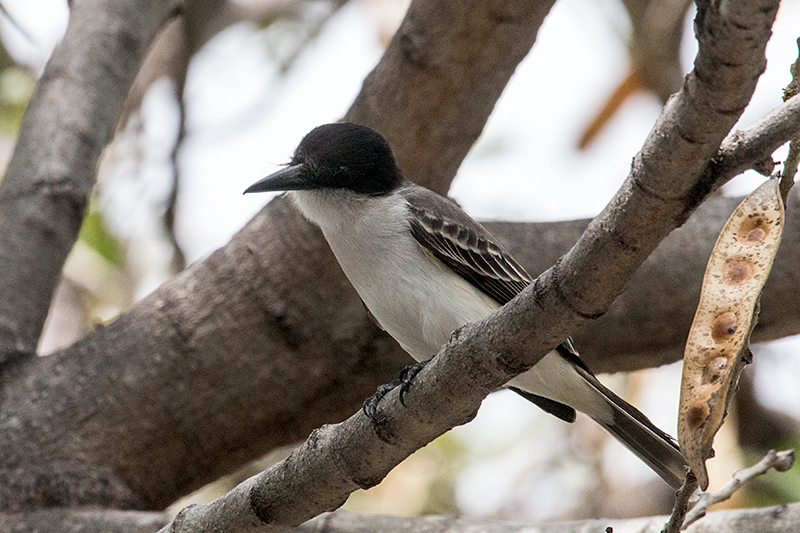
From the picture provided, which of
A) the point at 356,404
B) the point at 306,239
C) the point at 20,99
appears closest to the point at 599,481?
the point at 356,404

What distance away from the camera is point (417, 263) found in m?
3.82

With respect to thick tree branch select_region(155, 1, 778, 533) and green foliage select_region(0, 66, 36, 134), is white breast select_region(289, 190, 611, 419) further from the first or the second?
green foliage select_region(0, 66, 36, 134)

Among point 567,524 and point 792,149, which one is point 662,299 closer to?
point 567,524

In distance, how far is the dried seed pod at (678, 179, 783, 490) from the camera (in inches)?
75.9

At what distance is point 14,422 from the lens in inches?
173

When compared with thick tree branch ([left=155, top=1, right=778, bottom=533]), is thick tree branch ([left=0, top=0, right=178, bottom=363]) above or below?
above

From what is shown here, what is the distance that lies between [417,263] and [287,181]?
790 mm

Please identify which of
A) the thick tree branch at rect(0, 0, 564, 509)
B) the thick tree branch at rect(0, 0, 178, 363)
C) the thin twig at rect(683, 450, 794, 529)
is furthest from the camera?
the thick tree branch at rect(0, 0, 178, 363)

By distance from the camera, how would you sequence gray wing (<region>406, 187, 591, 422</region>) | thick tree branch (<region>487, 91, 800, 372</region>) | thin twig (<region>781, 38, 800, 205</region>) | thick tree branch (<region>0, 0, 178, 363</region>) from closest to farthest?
thin twig (<region>781, 38, 800, 205</region>) → gray wing (<region>406, 187, 591, 422</region>) → thick tree branch (<region>487, 91, 800, 372</region>) → thick tree branch (<region>0, 0, 178, 363</region>)

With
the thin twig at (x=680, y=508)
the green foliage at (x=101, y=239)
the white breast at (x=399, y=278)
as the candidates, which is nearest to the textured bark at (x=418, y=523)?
the white breast at (x=399, y=278)

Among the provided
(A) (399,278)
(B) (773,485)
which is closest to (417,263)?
(A) (399,278)

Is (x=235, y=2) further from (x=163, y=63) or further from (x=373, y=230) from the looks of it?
(x=373, y=230)

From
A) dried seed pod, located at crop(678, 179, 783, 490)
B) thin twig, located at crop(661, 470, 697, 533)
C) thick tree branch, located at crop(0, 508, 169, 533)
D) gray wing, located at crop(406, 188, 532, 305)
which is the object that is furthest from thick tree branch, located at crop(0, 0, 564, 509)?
thin twig, located at crop(661, 470, 697, 533)

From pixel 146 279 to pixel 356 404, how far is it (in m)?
3.58
